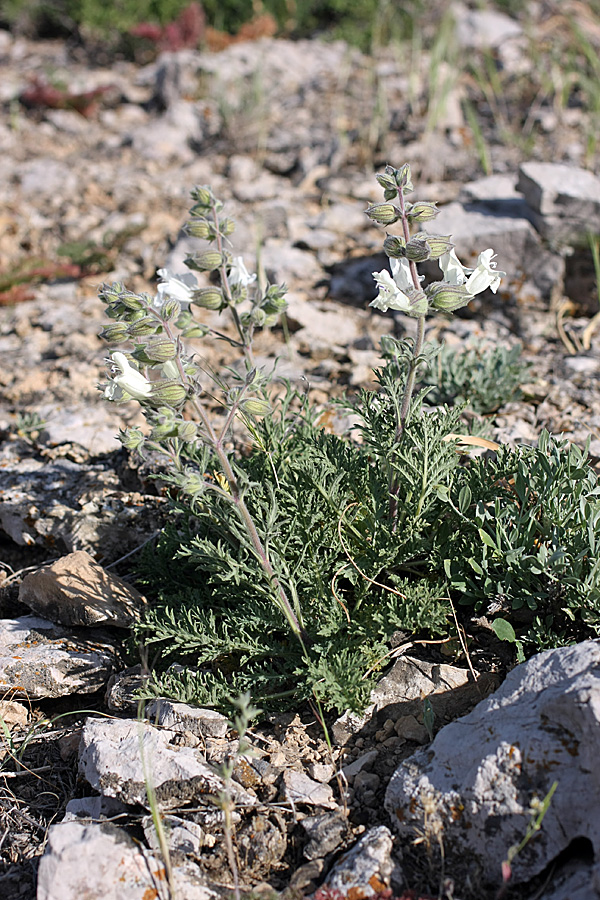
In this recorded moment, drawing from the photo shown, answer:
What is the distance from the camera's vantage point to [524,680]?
235cm

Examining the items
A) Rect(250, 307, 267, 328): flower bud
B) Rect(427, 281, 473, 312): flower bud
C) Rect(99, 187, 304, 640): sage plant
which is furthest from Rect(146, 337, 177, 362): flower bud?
Rect(427, 281, 473, 312): flower bud

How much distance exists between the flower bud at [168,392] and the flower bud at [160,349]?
0.08 m

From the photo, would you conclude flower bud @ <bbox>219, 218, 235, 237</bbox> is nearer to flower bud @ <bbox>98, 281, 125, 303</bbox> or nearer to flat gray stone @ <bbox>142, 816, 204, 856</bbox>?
flower bud @ <bbox>98, 281, 125, 303</bbox>

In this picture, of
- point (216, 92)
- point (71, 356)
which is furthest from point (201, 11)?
point (71, 356)

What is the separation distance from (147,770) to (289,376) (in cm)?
269

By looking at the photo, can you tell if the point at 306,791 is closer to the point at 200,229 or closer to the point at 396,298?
the point at 396,298

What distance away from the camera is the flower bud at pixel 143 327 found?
2365 mm

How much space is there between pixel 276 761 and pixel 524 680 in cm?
95

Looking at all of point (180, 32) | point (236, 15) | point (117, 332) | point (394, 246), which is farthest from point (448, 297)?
point (236, 15)

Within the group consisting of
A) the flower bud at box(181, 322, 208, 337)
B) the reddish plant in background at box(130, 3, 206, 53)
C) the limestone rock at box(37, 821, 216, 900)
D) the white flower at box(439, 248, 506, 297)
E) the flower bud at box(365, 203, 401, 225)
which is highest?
the reddish plant in background at box(130, 3, 206, 53)

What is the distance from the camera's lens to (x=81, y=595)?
3.13 m

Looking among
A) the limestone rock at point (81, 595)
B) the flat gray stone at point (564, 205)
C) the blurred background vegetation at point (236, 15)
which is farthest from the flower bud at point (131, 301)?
the blurred background vegetation at point (236, 15)

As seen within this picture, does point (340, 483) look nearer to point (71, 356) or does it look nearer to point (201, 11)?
point (71, 356)

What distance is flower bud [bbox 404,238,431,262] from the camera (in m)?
2.39
